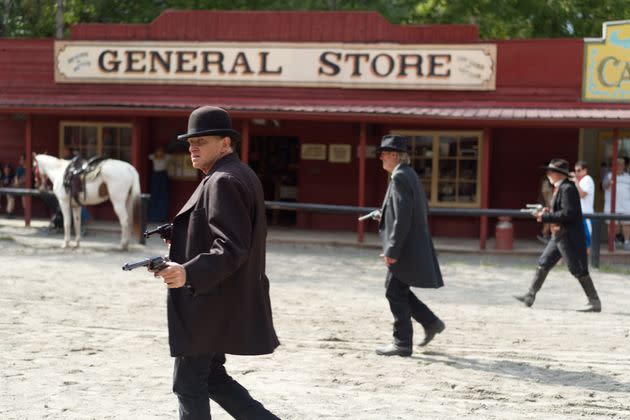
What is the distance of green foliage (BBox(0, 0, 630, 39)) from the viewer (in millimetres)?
26422

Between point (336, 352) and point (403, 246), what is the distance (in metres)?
0.99

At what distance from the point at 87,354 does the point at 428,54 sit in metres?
11.2

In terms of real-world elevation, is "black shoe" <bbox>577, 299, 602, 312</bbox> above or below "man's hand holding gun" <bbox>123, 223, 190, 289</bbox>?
below

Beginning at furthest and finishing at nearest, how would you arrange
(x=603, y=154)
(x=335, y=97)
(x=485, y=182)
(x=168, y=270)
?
1. (x=603, y=154)
2. (x=335, y=97)
3. (x=485, y=182)
4. (x=168, y=270)

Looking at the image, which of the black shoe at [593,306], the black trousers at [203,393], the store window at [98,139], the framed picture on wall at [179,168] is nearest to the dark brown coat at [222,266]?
the black trousers at [203,393]

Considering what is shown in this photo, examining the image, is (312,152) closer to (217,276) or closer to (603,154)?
(603,154)

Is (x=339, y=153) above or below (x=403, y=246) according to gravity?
above

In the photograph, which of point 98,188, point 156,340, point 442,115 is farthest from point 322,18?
point 156,340

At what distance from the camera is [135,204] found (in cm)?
1359

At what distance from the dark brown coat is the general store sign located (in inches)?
504

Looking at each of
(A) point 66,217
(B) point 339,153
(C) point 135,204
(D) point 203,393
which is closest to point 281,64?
(B) point 339,153

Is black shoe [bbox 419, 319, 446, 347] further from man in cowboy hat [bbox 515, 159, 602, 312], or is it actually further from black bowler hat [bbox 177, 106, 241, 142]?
black bowler hat [bbox 177, 106, 241, 142]

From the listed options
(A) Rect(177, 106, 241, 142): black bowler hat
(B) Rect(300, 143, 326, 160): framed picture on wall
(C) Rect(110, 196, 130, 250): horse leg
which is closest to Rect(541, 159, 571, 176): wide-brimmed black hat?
(A) Rect(177, 106, 241, 142): black bowler hat

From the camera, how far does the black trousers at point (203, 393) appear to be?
4.23 meters
